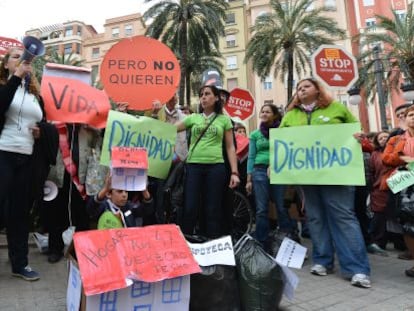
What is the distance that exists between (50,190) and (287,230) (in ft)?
8.39

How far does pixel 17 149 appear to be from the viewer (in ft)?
9.64

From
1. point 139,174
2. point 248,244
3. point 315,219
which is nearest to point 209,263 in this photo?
point 248,244

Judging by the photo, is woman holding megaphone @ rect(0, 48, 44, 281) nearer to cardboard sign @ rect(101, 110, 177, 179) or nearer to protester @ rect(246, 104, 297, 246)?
cardboard sign @ rect(101, 110, 177, 179)

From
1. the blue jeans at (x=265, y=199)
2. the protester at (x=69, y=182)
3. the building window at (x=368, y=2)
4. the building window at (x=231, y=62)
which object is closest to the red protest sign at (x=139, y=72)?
the protester at (x=69, y=182)

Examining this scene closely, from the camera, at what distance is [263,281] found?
2.40 metres

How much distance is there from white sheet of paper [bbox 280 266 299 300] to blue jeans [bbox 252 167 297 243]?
1.62 metres

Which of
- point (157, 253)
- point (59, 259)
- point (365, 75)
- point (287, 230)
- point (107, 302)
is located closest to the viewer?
point (107, 302)

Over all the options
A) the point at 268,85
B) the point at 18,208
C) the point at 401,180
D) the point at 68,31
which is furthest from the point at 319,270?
the point at 68,31

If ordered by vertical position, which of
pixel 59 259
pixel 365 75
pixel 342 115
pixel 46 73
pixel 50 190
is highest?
pixel 365 75

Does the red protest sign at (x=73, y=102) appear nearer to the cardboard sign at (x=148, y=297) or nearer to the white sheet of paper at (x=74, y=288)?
the white sheet of paper at (x=74, y=288)

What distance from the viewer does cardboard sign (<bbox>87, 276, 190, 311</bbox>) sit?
1.95 meters

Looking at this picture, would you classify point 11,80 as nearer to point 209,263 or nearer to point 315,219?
point 209,263

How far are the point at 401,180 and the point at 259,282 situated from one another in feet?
5.47

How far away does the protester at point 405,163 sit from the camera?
3.28 meters
